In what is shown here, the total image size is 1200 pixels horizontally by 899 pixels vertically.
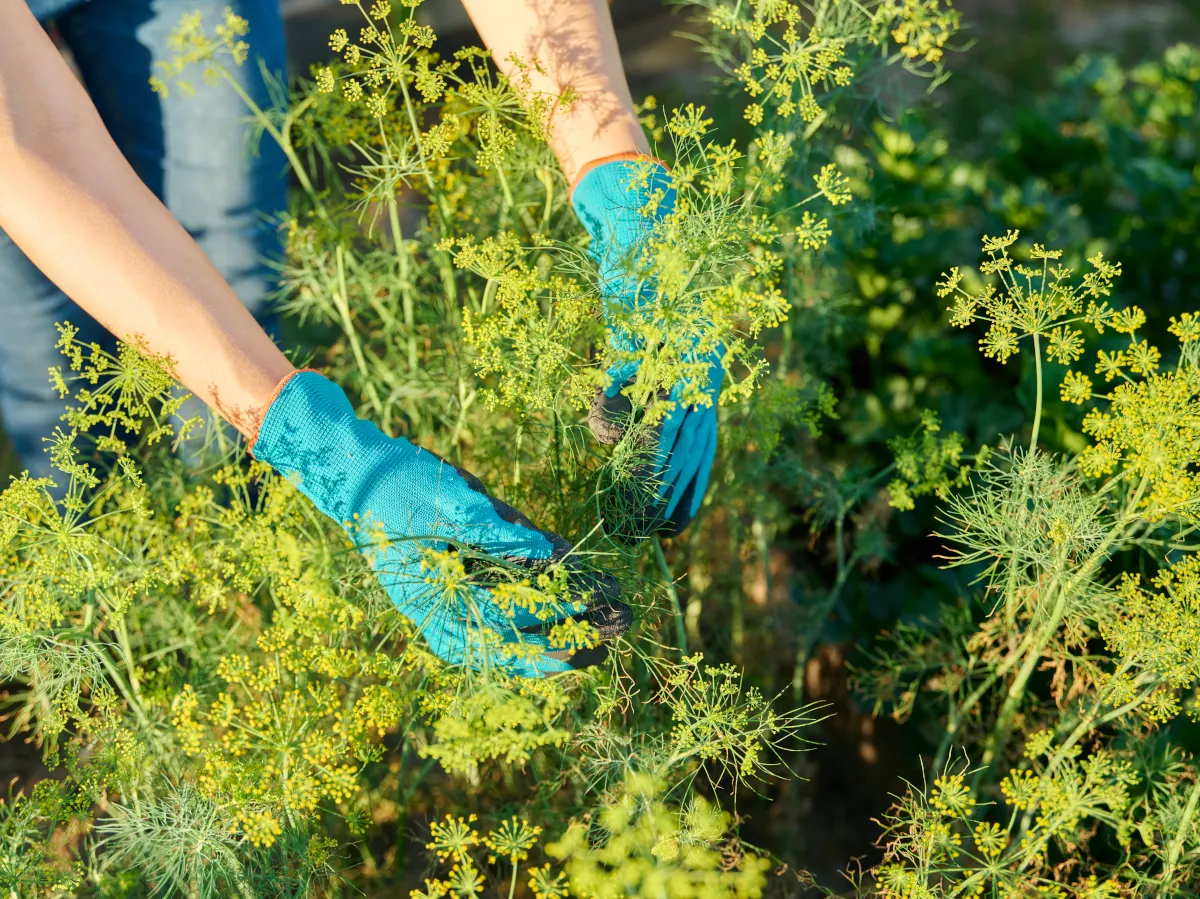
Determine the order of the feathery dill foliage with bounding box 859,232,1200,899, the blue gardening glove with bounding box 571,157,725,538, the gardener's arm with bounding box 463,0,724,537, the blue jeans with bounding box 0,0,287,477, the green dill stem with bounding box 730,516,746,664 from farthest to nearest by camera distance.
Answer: the green dill stem with bounding box 730,516,746,664
the blue jeans with bounding box 0,0,287,477
the gardener's arm with bounding box 463,0,724,537
the blue gardening glove with bounding box 571,157,725,538
the feathery dill foliage with bounding box 859,232,1200,899

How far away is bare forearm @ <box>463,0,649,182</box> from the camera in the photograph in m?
1.59

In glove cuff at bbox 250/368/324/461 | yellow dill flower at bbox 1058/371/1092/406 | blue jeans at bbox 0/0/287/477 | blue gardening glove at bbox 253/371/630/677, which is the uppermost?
blue jeans at bbox 0/0/287/477

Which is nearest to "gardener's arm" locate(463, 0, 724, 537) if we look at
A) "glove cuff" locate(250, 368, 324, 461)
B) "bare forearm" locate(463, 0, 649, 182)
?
"bare forearm" locate(463, 0, 649, 182)

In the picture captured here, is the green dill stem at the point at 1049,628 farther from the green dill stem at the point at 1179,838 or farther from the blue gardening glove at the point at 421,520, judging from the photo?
the blue gardening glove at the point at 421,520

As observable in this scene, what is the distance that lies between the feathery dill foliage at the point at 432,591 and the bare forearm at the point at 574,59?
3.2 inches

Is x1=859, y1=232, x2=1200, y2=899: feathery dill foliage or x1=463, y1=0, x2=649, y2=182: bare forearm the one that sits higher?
x1=463, y1=0, x2=649, y2=182: bare forearm

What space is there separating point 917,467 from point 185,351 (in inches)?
49.4

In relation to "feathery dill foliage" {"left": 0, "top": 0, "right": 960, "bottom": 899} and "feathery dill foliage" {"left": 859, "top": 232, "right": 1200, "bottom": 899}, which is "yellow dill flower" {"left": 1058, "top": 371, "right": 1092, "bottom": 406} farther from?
"feathery dill foliage" {"left": 0, "top": 0, "right": 960, "bottom": 899}

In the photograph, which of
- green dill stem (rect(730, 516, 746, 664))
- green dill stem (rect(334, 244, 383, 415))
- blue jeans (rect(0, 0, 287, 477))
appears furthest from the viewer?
green dill stem (rect(730, 516, 746, 664))

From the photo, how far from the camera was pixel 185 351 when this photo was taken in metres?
1.42

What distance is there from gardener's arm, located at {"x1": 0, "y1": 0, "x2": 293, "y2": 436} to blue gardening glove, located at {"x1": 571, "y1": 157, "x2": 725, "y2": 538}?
517 millimetres

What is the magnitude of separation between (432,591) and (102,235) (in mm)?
693

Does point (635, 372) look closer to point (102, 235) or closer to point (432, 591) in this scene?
point (432, 591)

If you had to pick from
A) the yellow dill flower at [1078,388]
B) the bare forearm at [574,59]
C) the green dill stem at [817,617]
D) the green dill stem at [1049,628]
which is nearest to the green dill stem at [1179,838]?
the green dill stem at [1049,628]
